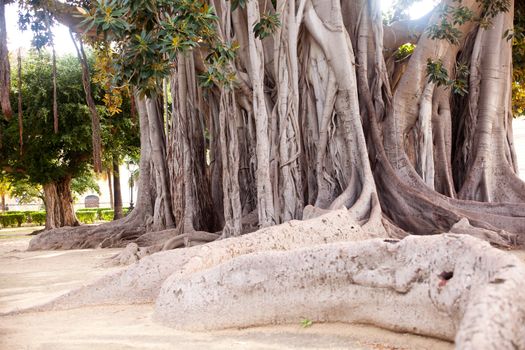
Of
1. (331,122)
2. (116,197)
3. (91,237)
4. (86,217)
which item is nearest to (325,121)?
(331,122)

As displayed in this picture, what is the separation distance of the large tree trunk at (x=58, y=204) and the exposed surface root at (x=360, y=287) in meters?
13.1

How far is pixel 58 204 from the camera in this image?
15.3m

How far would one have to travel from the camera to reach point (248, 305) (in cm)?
269

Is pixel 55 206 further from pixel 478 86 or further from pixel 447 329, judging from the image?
pixel 447 329

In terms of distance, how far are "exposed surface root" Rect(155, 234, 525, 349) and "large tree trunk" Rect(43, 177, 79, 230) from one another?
43.0 feet

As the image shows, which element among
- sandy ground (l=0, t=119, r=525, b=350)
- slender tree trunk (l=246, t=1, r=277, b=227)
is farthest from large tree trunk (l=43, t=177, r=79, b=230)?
sandy ground (l=0, t=119, r=525, b=350)

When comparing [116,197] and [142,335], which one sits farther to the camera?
[116,197]

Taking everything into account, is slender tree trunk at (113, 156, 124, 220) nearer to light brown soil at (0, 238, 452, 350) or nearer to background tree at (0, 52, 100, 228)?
background tree at (0, 52, 100, 228)

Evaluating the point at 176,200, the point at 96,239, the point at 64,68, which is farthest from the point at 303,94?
the point at 64,68

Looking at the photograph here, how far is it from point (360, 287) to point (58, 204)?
14.3m

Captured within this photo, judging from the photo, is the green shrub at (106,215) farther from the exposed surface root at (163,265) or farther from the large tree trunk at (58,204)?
the exposed surface root at (163,265)

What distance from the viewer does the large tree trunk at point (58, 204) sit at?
14977mm

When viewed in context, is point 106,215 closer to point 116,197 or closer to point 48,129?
point 116,197

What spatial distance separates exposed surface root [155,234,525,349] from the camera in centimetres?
199
